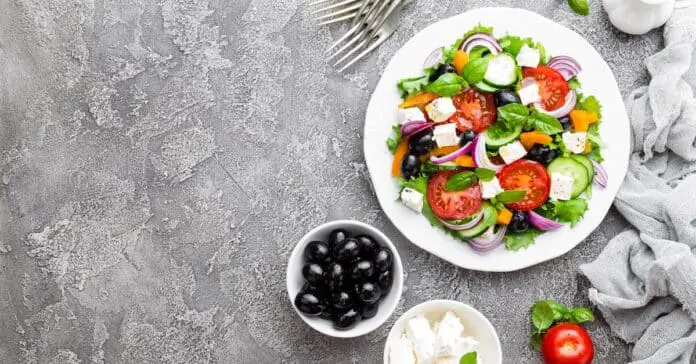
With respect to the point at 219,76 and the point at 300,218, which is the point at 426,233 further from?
the point at 219,76

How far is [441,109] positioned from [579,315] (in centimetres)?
75

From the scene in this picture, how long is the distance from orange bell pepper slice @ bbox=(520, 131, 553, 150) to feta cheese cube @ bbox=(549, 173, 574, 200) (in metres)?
0.10

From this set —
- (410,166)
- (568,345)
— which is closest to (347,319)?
(410,166)

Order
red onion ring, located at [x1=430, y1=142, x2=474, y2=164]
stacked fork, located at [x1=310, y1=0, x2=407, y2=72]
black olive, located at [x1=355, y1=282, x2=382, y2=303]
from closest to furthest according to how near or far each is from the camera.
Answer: black olive, located at [x1=355, y1=282, x2=382, y2=303]
red onion ring, located at [x1=430, y1=142, x2=474, y2=164]
stacked fork, located at [x1=310, y1=0, x2=407, y2=72]

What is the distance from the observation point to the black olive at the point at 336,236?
2.18 metres

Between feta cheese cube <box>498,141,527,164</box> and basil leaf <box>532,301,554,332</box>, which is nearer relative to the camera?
feta cheese cube <box>498,141,527,164</box>

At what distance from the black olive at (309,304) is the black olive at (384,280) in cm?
16

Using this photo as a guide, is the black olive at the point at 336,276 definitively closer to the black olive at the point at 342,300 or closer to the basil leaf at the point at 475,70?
the black olive at the point at 342,300

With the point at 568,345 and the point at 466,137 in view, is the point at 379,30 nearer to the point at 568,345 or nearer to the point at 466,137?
the point at 466,137

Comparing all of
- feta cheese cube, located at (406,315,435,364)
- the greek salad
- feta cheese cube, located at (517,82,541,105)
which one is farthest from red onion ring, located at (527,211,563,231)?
feta cheese cube, located at (406,315,435,364)

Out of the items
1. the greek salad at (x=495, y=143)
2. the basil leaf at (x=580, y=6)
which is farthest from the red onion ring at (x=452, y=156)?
the basil leaf at (x=580, y=6)

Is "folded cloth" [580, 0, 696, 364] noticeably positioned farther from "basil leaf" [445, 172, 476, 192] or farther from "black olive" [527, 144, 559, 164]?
"basil leaf" [445, 172, 476, 192]

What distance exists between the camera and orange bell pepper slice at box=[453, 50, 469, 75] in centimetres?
226

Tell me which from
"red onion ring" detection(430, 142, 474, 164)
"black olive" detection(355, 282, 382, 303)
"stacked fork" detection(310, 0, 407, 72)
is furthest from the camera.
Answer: "stacked fork" detection(310, 0, 407, 72)
